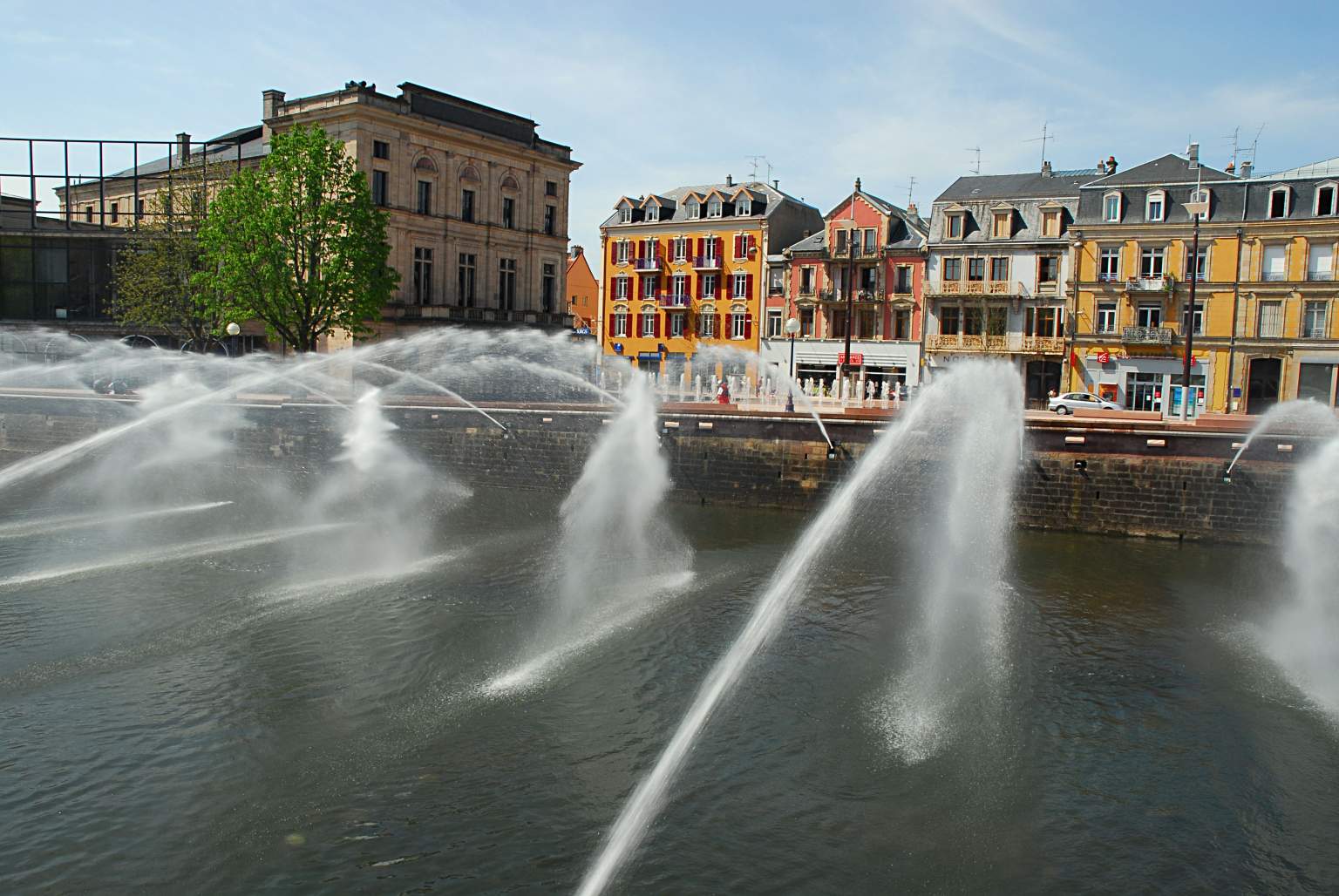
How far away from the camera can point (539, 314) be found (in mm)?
78562

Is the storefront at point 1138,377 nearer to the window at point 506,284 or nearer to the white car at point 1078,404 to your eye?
the white car at point 1078,404

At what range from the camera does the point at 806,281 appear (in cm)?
7619

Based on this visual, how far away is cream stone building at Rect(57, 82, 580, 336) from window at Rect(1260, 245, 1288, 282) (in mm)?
47672

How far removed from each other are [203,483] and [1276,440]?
39698 mm

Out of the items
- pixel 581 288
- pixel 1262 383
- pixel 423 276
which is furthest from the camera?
pixel 581 288

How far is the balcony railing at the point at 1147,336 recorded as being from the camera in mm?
64562

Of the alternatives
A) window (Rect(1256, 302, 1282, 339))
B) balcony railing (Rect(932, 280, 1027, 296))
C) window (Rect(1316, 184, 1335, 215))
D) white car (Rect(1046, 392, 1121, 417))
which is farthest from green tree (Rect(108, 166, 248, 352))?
window (Rect(1316, 184, 1335, 215))

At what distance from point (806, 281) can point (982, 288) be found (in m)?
12.7

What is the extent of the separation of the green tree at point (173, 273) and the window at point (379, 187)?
9187mm

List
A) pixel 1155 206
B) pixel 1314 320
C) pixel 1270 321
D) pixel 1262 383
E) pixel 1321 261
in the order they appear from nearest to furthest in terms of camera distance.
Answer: pixel 1321 261 < pixel 1314 320 < pixel 1270 321 < pixel 1262 383 < pixel 1155 206

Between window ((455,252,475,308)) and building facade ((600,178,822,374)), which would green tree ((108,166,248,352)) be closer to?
window ((455,252,475,308))

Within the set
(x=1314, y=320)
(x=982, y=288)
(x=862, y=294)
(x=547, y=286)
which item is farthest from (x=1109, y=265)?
(x=547, y=286)

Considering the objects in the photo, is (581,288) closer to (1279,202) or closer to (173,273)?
(173,273)

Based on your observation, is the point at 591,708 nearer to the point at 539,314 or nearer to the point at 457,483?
the point at 457,483
